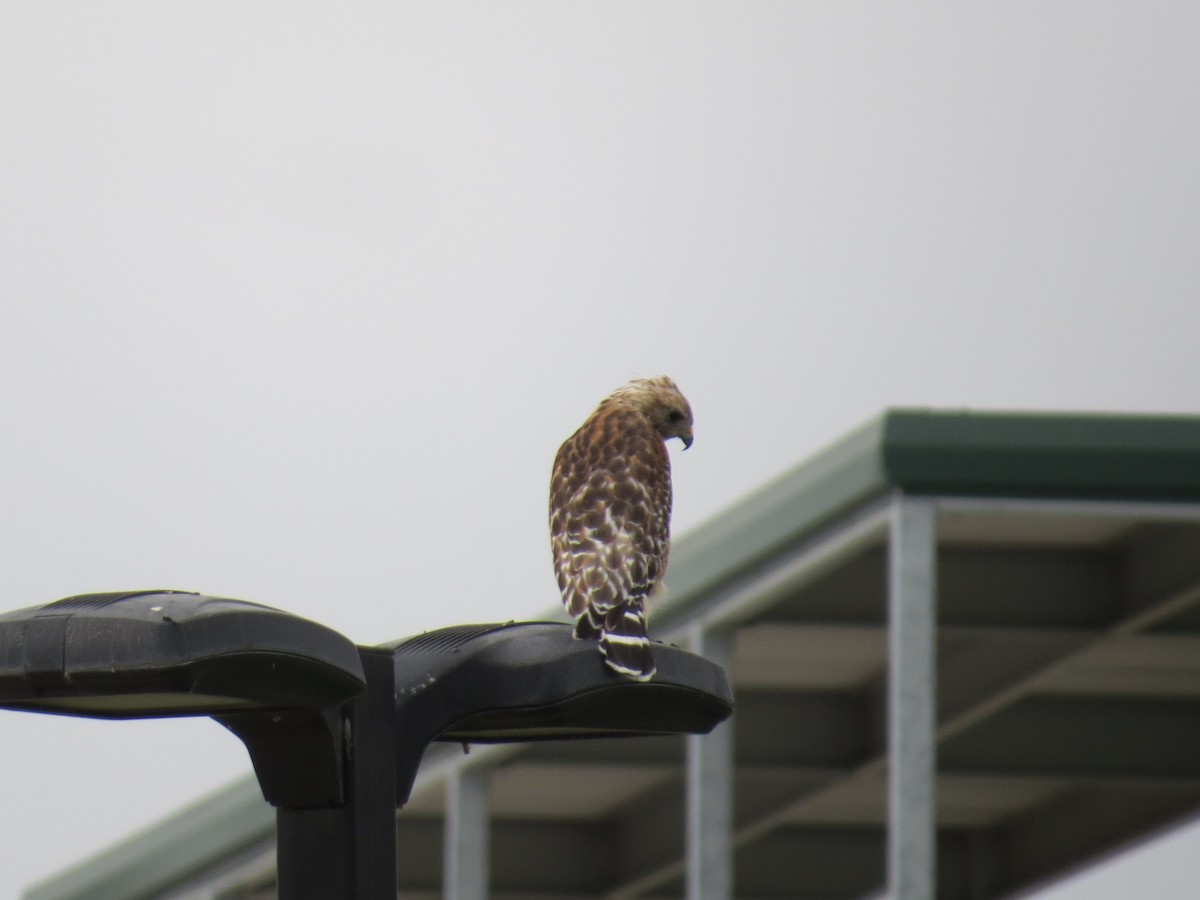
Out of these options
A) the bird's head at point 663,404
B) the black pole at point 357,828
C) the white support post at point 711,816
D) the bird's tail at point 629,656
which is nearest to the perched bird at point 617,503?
the bird's head at point 663,404

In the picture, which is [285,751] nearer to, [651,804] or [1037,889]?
[651,804]

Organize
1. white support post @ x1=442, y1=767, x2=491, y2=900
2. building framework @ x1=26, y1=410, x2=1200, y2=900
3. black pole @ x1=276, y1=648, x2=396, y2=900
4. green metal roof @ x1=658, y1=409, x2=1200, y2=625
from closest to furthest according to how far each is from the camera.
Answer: black pole @ x1=276, y1=648, x2=396, y2=900 < green metal roof @ x1=658, y1=409, x2=1200, y2=625 < building framework @ x1=26, y1=410, x2=1200, y2=900 < white support post @ x1=442, y1=767, x2=491, y2=900

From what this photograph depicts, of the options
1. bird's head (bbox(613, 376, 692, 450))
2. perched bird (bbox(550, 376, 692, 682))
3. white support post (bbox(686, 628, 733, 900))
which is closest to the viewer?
perched bird (bbox(550, 376, 692, 682))

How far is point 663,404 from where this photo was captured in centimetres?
717

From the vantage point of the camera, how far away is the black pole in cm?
352

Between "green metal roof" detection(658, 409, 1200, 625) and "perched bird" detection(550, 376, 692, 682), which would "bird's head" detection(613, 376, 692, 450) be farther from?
"green metal roof" detection(658, 409, 1200, 625)

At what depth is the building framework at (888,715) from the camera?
865 cm

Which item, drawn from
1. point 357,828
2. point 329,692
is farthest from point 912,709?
point 329,692

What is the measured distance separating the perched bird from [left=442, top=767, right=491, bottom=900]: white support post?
4.41 meters

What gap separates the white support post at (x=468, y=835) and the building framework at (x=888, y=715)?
12mm

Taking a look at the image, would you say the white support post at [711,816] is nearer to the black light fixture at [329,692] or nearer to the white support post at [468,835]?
the white support post at [468,835]

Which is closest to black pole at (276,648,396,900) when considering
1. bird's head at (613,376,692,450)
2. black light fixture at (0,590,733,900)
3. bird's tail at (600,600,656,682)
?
black light fixture at (0,590,733,900)

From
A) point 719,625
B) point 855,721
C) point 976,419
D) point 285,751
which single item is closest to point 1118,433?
point 976,419

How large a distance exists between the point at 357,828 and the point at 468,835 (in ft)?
25.5
